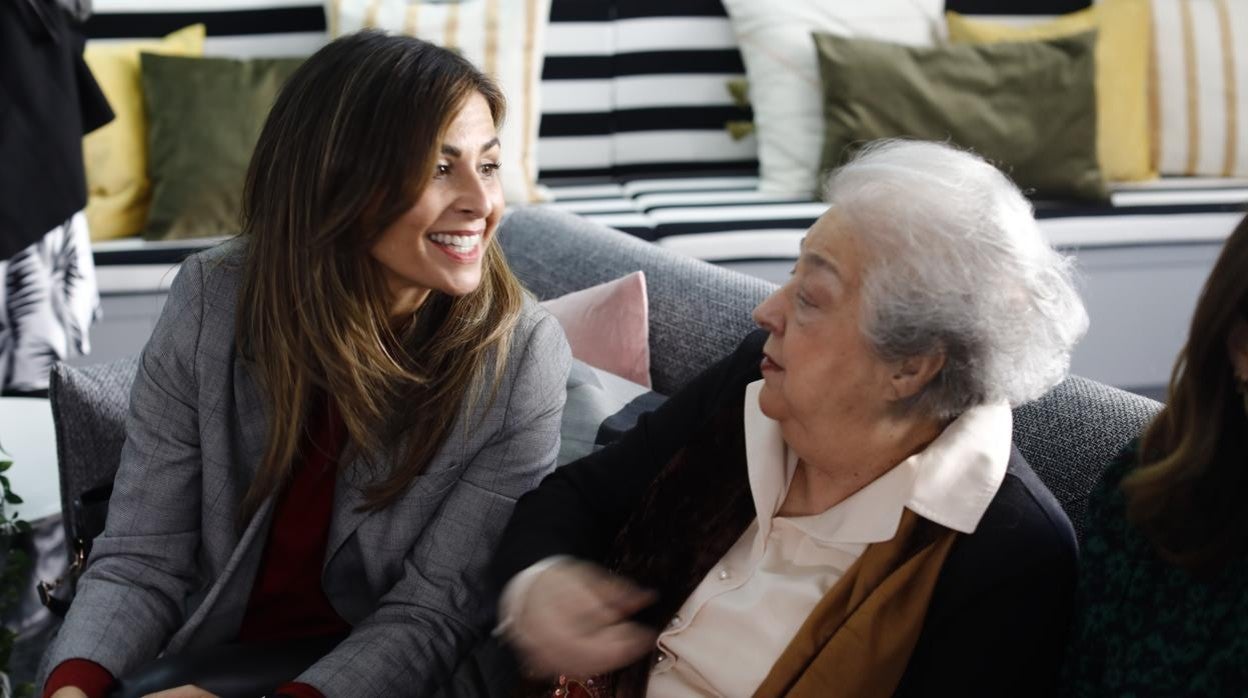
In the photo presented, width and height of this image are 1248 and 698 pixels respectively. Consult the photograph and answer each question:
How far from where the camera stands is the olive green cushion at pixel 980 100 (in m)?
3.30

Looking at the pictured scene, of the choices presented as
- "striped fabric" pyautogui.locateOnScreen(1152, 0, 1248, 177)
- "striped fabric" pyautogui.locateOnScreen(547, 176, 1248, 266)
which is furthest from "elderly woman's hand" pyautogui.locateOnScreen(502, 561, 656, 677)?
"striped fabric" pyautogui.locateOnScreen(1152, 0, 1248, 177)

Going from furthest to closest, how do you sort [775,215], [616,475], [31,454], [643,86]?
[643,86] → [775,215] → [31,454] → [616,475]

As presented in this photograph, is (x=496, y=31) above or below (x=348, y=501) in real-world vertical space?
above

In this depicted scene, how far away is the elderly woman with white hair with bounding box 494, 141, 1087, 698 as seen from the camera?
1151 mm

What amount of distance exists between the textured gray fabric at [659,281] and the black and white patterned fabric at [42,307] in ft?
3.17

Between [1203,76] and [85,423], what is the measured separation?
304cm

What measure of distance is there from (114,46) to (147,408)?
2.06 meters

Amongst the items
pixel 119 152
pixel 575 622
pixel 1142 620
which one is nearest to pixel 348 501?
pixel 575 622

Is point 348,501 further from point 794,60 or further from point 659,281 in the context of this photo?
point 794,60

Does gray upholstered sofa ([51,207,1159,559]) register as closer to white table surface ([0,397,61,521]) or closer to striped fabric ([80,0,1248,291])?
white table surface ([0,397,61,521])

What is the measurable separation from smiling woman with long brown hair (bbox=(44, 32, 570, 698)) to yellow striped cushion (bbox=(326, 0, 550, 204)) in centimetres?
181

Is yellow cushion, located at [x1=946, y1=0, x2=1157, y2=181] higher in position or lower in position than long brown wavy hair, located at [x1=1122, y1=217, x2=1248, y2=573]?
lower

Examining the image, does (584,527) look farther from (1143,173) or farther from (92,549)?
(1143,173)

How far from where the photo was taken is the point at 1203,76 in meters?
3.54
